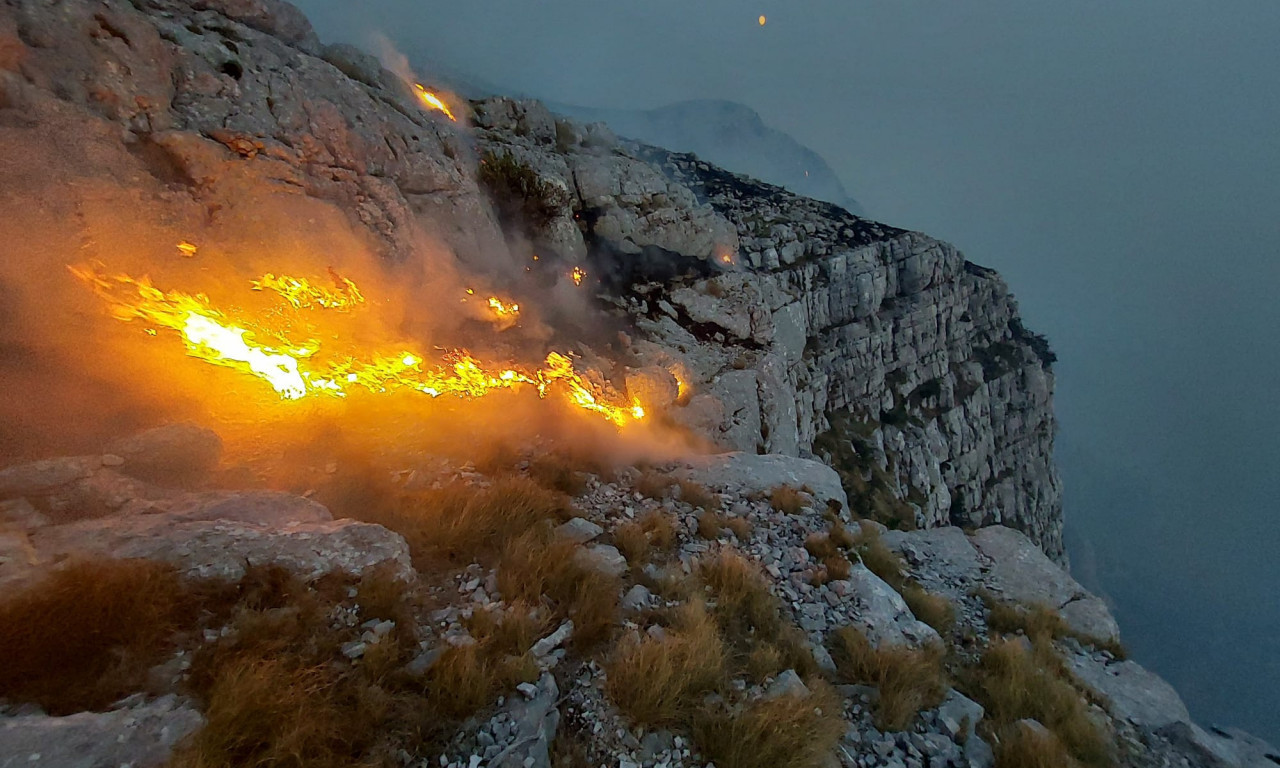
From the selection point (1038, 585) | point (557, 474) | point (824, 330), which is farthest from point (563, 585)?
point (824, 330)

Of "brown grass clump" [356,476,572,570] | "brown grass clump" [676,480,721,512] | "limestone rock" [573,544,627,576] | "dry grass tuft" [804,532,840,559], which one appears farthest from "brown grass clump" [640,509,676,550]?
"dry grass tuft" [804,532,840,559]


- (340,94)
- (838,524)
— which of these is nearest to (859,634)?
(838,524)

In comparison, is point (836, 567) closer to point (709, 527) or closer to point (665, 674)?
point (709, 527)

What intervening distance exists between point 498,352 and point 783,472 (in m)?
6.80

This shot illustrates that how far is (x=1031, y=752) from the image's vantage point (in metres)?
4.66

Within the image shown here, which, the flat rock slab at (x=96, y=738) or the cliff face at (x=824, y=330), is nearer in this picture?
the flat rock slab at (x=96, y=738)

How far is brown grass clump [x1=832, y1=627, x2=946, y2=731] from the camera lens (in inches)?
194

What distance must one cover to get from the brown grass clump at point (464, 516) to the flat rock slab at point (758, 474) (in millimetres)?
3419

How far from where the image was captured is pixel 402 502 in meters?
6.59

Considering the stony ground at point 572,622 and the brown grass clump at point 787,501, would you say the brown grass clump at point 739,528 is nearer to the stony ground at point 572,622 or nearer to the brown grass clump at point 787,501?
the stony ground at point 572,622

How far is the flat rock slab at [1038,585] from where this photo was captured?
26.5 ft

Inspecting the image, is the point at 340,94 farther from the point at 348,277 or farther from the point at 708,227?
the point at 708,227

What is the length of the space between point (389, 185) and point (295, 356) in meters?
4.12

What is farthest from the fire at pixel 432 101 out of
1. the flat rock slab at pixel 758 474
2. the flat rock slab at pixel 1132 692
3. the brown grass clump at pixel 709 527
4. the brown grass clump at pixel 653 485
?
the flat rock slab at pixel 1132 692
